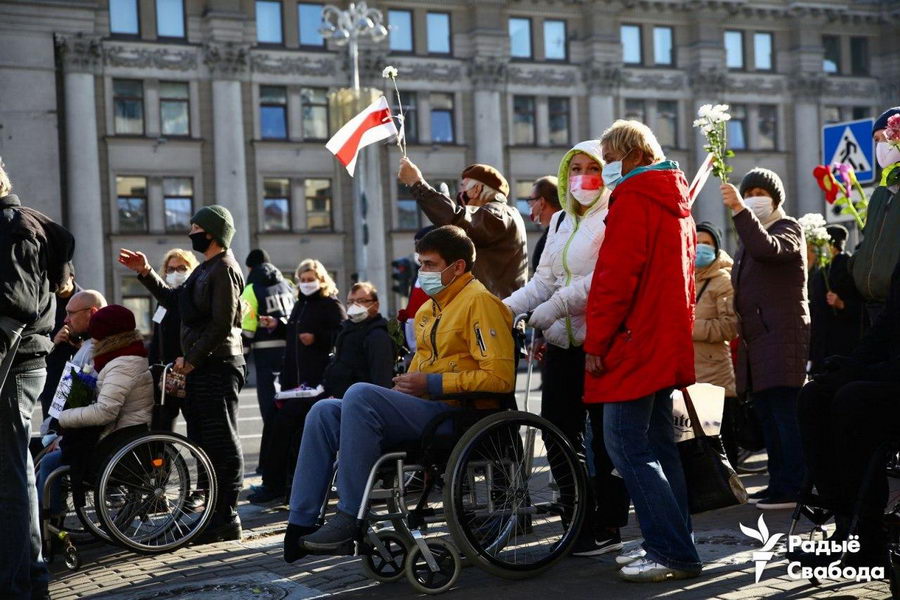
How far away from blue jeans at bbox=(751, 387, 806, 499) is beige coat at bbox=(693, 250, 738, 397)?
2.41 ft

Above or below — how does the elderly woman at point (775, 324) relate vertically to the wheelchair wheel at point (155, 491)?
above

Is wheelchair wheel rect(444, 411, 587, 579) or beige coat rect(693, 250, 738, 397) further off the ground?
beige coat rect(693, 250, 738, 397)

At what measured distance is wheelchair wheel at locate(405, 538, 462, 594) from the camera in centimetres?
533

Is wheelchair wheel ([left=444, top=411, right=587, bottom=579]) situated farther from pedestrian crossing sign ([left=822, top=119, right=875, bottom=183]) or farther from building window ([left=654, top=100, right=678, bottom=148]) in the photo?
building window ([left=654, top=100, right=678, bottom=148])

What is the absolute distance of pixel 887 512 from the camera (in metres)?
4.89

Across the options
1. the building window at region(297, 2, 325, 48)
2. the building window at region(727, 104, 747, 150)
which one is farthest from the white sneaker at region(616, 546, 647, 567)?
the building window at region(727, 104, 747, 150)

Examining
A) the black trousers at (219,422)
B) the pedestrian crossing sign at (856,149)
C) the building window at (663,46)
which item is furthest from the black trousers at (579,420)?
the building window at (663,46)

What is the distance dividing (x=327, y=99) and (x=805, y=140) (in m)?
21.2

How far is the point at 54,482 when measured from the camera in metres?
7.00

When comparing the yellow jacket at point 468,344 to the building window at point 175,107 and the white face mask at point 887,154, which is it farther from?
the building window at point 175,107

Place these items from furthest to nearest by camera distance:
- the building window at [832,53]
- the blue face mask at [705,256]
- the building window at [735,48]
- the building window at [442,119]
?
the building window at [832,53] < the building window at [735,48] < the building window at [442,119] < the blue face mask at [705,256]

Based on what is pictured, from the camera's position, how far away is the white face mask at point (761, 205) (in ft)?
25.8

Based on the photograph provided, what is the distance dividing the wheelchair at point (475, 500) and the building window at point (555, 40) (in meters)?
41.1

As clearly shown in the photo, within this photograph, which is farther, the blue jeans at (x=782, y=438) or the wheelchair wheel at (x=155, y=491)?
the blue jeans at (x=782, y=438)
